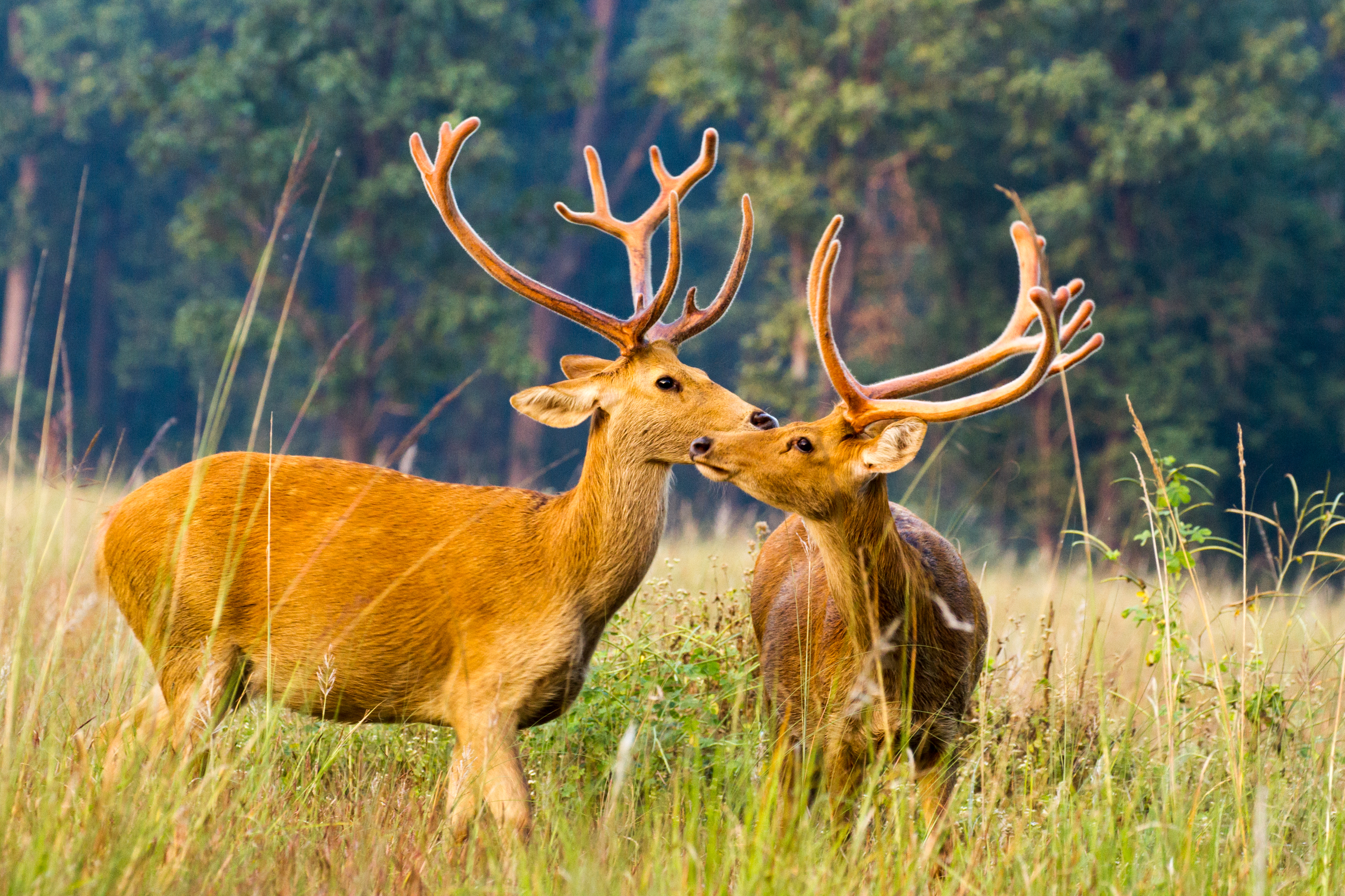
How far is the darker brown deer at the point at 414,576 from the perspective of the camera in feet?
11.1

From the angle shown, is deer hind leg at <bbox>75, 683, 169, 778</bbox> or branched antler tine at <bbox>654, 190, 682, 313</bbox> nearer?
deer hind leg at <bbox>75, 683, 169, 778</bbox>

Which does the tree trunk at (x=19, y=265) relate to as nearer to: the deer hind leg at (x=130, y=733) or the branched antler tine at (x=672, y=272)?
the deer hind leg at (x=130, y=733)

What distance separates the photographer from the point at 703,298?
24.8m

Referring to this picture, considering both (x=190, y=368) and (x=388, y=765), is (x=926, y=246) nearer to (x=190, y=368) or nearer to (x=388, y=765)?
(x=190, y=368)

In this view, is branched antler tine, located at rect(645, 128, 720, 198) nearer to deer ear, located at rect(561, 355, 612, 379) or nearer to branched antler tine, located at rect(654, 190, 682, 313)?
branched antler tine, located at rect(654, 190, 682, 313)

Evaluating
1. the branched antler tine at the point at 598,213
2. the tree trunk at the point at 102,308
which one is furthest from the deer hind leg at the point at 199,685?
the tree trunk at the point at 102,308

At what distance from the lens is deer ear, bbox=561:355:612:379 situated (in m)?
3.93

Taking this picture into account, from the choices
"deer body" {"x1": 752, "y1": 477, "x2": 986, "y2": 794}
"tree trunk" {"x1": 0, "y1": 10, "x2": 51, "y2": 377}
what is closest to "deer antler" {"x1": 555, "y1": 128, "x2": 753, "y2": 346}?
"deer body" {"x1": 752, "y1": 477, "x2": 986, "y2": 794}

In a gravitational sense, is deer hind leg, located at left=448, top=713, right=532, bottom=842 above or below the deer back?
below

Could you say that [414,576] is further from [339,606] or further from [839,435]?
[839,435]

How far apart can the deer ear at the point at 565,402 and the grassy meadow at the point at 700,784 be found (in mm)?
794

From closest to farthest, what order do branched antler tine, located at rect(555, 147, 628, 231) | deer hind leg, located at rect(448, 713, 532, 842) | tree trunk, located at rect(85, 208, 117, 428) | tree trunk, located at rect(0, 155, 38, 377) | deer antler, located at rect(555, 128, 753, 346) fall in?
deer hind leg, located at rect(448, 713, 532, 842), deer antler, located at rect(555, 128, 753, 346), branched antler tine, located at rect(555, 147, 628, 231), tree trunk, located at rect(0, 155, 38, 377), tree trunk, located at rect(85, 208, 117, 428)

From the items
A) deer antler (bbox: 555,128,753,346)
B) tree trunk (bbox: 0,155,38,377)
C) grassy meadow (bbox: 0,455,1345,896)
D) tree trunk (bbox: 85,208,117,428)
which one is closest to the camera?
grassy meadow (bbox: 0,455,1345,896)

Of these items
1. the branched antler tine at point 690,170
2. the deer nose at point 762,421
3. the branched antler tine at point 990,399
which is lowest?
the deer nose at point 762,421
